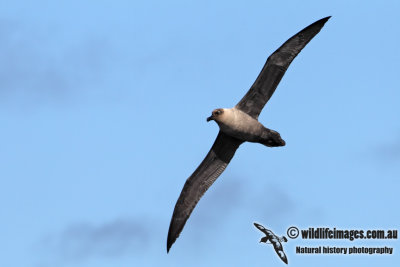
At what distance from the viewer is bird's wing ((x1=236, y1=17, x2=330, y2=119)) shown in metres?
32.2

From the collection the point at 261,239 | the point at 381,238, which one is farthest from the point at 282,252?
the point at 381,238

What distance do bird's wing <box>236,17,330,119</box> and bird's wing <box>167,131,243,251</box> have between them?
171cm

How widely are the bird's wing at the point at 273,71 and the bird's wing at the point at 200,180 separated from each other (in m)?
1.71

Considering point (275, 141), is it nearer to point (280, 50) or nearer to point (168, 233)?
point (280, 50)

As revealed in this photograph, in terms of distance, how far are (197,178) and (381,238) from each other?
6.73 meters

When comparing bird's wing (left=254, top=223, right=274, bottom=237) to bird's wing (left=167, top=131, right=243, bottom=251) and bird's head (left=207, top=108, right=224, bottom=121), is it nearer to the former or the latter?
bird's wing (left=167, top=131, right=243, bottom=251)

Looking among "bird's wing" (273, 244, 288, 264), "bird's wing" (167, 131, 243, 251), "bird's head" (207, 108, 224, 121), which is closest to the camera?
"bird's head" (207, 108, 224, 121)

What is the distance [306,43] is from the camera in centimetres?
3219

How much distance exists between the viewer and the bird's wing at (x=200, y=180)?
34.0 m

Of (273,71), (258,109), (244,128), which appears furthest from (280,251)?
(273,71)

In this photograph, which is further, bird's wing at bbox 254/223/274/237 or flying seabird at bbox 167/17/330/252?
bird's wing at bbox 254/223/274/237

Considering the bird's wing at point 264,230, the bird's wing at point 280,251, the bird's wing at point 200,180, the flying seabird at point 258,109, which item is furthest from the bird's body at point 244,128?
the bird's wing at point 280,251

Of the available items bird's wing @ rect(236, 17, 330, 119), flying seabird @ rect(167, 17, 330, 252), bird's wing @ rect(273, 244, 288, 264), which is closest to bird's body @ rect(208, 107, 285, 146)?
flying seabird @ rect(167, 17, 330, 252)

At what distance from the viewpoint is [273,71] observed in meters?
32.4
